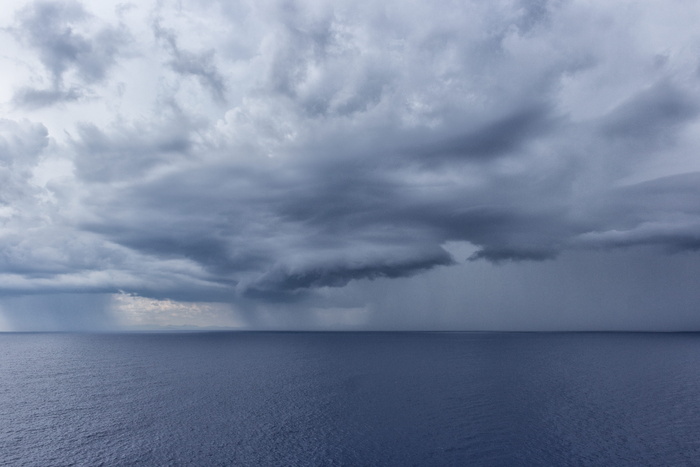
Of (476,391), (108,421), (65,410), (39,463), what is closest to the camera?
(39,463)

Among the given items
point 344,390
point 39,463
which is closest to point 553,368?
point 344,390

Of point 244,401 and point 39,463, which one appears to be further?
point 244,401

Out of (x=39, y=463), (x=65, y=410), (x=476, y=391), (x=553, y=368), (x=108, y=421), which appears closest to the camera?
(x=39, y=463)

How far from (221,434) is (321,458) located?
1779 centimetres

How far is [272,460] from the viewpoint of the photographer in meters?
46.7

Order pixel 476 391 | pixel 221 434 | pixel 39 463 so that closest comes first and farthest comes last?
pixel 39 463
pixel 221 434
pixel 476 391

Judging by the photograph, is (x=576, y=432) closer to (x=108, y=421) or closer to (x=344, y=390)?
(x=344, y=390)

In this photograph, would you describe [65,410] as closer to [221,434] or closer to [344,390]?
[221,434]

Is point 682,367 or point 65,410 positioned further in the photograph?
point 682,367

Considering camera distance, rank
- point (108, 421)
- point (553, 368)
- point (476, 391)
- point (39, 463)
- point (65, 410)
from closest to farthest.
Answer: point (39, 463)
point (108, 421)
point (65, 410)
point (476, 391)
point (553, 368)

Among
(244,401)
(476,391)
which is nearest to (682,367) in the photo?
(476,391)

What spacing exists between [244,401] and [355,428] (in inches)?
1136

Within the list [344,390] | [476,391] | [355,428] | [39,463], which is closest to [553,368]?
[476,391]

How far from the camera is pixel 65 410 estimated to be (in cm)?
7200
